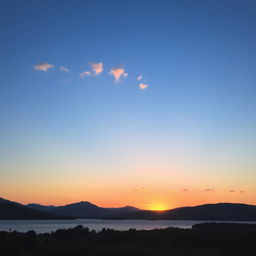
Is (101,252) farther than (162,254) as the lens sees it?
Yes

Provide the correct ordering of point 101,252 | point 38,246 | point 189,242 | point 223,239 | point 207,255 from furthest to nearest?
point 223,239
point 189,242
point 38,246
point 101,252
point 207,255

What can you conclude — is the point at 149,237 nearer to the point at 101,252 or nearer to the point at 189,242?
the point at 189,242

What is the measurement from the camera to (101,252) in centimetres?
3506

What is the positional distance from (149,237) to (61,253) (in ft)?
53.9

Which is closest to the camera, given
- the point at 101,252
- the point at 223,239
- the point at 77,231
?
the point at 101,252

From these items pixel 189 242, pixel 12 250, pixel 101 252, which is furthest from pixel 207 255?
pixel 12 250

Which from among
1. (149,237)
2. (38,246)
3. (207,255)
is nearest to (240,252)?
(207,255)

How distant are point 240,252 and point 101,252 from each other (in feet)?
41.1

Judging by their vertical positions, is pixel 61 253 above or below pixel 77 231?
below

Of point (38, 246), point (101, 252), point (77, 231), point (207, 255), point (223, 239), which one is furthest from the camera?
point (77, 231)

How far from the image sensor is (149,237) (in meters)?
49.7

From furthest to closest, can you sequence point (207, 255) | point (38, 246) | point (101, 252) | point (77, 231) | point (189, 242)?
point (77, 231)
point (189, 242)
point (38, 246)
point (101, 252)
point (207, 255)

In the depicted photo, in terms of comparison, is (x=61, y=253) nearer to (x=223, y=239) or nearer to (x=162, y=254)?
(x=162, y=254)

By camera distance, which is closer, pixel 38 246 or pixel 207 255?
pixel 207 255
